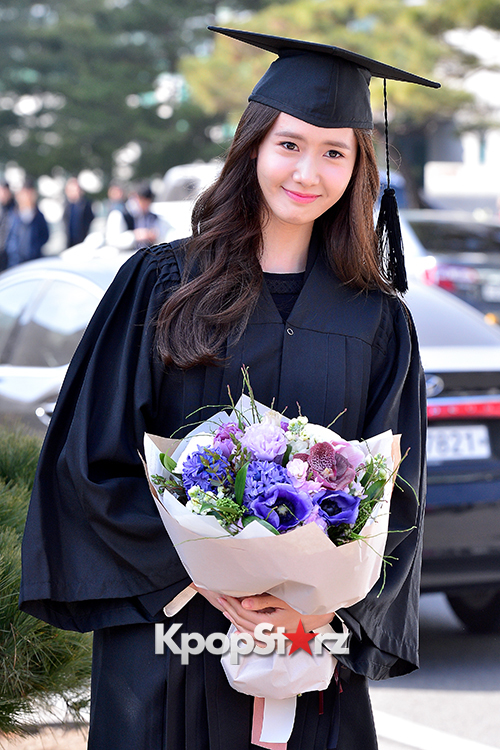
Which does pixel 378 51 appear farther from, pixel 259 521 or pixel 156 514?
pixel 259 521

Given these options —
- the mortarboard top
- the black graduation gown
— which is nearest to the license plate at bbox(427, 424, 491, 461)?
the black graduation gown

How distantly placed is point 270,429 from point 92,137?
87.4 ft

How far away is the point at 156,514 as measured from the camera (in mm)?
2064

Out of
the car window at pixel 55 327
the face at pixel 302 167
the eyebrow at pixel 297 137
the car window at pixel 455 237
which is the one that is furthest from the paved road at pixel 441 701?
the car window at pixel 455 237

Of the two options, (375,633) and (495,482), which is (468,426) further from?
(375,633)

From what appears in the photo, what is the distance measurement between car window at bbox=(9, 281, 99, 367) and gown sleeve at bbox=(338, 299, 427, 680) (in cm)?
241

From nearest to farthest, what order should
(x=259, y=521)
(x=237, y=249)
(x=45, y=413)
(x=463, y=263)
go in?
(x=259, y=521) → (x=237, y=249) → (x=45, y=413) → (x=463, y=263)

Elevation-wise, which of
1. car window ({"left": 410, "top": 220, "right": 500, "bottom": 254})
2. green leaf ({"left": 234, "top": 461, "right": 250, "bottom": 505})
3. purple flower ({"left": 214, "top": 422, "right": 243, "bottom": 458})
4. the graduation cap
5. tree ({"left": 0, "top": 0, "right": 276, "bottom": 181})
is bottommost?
car window ({"left": 410, "top": 220, "right": 500, "bottom": 254})

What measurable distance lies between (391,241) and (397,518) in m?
Result: 0.68

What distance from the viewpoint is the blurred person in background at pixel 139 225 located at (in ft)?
29.4

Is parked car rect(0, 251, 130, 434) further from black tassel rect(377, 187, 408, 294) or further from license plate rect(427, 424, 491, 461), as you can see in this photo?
black tassel rect(377, 187, 408, 294)

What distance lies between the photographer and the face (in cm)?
214

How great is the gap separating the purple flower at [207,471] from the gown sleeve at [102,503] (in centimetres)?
28

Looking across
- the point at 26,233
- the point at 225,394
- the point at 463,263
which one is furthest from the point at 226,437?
the point at 26,233
